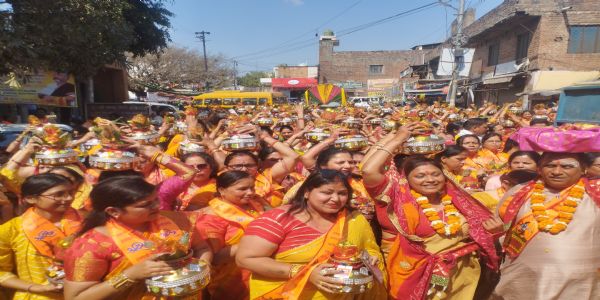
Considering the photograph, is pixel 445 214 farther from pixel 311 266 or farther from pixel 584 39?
pixel 584 39

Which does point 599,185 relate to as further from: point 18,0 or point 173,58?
point 173,58

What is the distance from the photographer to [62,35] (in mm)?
9688

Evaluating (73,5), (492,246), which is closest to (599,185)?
(492,246)

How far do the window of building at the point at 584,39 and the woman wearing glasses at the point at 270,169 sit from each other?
65.7 ft

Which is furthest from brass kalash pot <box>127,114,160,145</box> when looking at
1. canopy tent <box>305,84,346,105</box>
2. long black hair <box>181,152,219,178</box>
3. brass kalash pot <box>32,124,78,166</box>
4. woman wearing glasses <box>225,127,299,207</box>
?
canopy tent <box>305,84,346,105</box>

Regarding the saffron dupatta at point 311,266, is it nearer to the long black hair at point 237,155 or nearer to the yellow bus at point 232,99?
the long black hair at point 237,155

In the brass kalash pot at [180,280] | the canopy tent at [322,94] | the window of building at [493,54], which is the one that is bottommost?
the brass kalash pot at [180,280]

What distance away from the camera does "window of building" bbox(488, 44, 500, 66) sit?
23391 mm

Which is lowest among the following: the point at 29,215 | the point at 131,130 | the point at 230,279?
the point at 230,279

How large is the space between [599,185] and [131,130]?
13.8 feet

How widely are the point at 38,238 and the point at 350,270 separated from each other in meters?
2.12

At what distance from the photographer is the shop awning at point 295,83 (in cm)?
4667

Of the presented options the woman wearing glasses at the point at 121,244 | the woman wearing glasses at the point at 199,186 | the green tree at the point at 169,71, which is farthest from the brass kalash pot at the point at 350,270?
the green tree at the point at 169,71

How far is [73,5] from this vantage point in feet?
30.4
